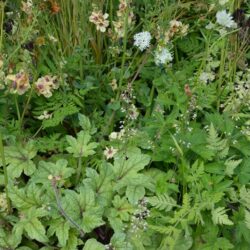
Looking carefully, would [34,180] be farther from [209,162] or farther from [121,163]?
[209,162]

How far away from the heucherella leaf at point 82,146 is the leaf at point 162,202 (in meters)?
0.32

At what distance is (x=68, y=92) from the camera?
2133mm

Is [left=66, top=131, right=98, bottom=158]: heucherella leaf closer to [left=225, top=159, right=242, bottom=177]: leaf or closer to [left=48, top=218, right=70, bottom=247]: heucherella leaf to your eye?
[left=48, top=218, right=70, bottom=247]: heucherella leaf

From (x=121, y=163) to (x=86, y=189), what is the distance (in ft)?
0.55

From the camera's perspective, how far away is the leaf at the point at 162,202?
5.56 feet

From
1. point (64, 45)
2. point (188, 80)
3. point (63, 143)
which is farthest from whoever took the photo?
point (64, 45)

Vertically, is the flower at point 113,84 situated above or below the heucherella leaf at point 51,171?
above

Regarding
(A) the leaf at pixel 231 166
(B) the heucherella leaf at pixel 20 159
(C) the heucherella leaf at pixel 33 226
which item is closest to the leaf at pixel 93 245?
(C) the heucherella leaf at pixel 33 226

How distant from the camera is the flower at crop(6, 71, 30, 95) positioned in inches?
73.7

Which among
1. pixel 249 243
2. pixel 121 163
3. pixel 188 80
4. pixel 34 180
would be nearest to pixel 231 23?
pixel 188 80

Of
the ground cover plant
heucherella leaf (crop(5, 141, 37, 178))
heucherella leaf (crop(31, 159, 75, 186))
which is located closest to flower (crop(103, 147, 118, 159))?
the ground cover plant

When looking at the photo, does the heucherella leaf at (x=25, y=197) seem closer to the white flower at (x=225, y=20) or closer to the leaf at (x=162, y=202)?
the leaf at (x=162, y=202)

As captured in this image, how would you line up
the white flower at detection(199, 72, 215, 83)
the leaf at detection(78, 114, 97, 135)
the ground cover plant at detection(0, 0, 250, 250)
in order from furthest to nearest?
the white flower at detection(199, 72, 215, 83), the leaf at detection(78, 114, 97, 135), the ground cover plant at detection(0, 0, 250, 250)

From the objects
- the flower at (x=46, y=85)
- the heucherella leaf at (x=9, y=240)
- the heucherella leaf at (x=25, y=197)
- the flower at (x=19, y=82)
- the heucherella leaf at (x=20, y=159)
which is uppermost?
the flower at (x=19, y=82)
